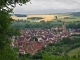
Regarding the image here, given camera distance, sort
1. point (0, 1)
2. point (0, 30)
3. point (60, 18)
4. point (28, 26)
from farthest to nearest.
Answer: point (60, 18) → point (28, 26) → point (0, 30) → point (0, 1)

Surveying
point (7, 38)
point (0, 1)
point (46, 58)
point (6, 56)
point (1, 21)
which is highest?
point (0, 1)

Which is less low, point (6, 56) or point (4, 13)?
point (4, 13)

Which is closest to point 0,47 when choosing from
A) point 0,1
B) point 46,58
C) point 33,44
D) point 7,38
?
point 7,38

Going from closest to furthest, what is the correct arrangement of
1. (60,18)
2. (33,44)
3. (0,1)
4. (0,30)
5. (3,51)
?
(0,1) < (0,30) < (3,51) < (33,44) < (60,18)

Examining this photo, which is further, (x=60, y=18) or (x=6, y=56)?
(x=60, y=18)

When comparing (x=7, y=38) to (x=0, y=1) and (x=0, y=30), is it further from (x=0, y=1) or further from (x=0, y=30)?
(x=0, y=1)

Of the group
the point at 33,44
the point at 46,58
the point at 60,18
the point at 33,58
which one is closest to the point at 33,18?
the point at 60,18

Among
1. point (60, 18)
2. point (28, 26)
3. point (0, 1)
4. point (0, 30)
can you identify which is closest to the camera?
point (0, 1)

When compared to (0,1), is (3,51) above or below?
below

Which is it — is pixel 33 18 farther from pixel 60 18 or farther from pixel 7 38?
pixel 7 38
